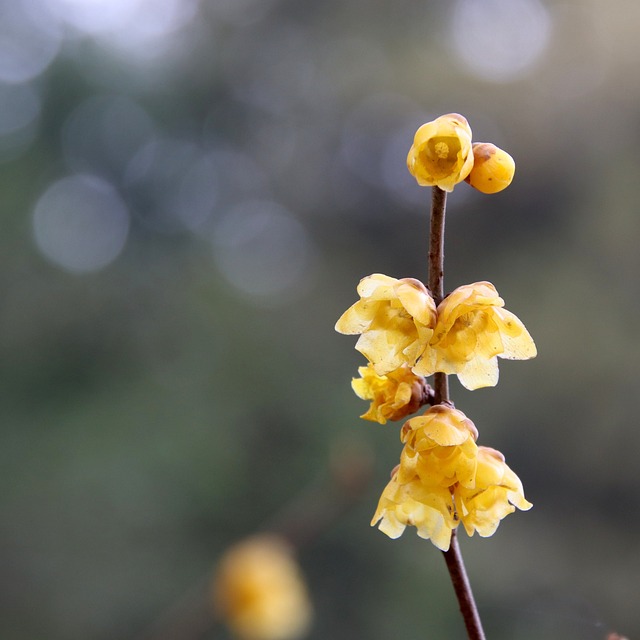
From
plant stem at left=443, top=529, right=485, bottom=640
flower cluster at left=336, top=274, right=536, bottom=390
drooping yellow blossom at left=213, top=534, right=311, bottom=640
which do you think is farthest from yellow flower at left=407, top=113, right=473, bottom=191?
drooping yellow blossom at left=213, top=534, right=311, bottom=640

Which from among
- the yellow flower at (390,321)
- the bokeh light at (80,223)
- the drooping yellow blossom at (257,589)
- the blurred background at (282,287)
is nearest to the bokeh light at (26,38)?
the blurred background at (282,287)

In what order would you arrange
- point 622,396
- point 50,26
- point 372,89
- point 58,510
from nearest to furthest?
1. point 58,510
2. point 622,396
3. point 50,26
4. point 372,89

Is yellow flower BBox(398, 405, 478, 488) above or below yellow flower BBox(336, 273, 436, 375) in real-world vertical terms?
below

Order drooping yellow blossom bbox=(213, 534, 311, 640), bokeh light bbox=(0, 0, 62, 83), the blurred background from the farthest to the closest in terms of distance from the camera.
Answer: bokeh light bbox=(0, 0, 62, 83)
the blurred background
drooping yellow blossom bbox=(213, 534, 311, 640)

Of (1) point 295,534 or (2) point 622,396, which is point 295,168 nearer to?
(2) point 622,396

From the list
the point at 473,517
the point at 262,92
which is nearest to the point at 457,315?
the point at 473,517

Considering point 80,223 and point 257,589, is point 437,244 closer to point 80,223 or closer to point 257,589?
point 257,589

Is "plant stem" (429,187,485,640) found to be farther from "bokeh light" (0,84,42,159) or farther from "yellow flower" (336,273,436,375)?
"bokeh light" (0,84,42,159)
